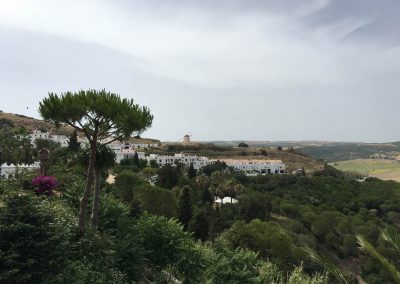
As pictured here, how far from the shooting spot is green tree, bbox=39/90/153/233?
44.4 ft

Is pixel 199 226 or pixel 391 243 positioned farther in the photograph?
pixel 199 226

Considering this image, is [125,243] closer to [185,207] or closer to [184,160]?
[185,207]

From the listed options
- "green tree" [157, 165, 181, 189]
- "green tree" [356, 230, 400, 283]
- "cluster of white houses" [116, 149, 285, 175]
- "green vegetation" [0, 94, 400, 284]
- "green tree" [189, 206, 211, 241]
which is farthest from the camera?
"cluster of white houses" [116, 149, 285, 175]

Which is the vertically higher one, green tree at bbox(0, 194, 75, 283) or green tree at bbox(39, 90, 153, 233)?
green tree at bbox(39, 90, 153, 233)

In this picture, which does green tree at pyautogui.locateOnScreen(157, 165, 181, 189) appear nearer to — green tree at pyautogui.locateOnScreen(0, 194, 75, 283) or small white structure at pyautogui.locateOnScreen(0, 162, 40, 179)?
small white structure at pyautogui.locateOnScreen(0, 162, 40, 179)

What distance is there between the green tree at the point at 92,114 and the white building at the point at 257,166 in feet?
265

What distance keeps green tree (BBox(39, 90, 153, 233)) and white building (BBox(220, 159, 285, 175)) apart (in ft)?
265

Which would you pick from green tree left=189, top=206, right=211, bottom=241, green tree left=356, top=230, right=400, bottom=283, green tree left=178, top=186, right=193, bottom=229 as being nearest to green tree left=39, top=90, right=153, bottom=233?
green tree left=356, top=230, right=400, bottom=283

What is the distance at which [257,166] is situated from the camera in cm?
9869

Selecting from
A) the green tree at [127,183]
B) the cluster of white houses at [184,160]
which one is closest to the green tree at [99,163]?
the green tree at [127,183]

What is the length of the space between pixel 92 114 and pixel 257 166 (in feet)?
285

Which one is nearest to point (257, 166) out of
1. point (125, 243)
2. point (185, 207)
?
point (185, 207)

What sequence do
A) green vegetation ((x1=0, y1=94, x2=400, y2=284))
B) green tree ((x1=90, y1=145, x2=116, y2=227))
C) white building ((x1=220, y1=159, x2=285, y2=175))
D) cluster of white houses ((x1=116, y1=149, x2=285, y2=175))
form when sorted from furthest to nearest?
white building ((x1=220, y1=159, x2=285, y2=175)) → cluster of white houses ((x1=116, y1=149, x2=285, y2=175)) → green tree ((x1=90, y1=145, x2=116, y2=227)) → green vegetation ((x1=0, y1=94, x2=400, y2=284))

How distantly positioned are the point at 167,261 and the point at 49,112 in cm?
648
